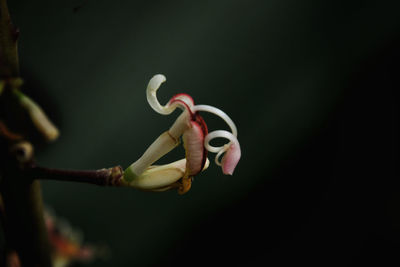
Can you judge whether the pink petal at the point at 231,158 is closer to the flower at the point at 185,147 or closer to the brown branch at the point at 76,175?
the flower at the point at 185,147

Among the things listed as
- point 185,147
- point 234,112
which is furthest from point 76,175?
point 234,112

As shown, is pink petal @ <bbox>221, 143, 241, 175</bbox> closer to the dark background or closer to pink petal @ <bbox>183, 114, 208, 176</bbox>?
pink petal @ <bbox>183, 114, 208, 176</bbox>

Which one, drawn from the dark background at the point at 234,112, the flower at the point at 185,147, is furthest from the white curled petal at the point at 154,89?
the dark background at the point at 234,112

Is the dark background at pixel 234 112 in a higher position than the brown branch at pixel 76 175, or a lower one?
higher

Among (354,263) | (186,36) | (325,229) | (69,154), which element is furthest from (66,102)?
(354,263)

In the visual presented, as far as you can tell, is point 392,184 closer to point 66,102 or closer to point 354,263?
point 354,263
